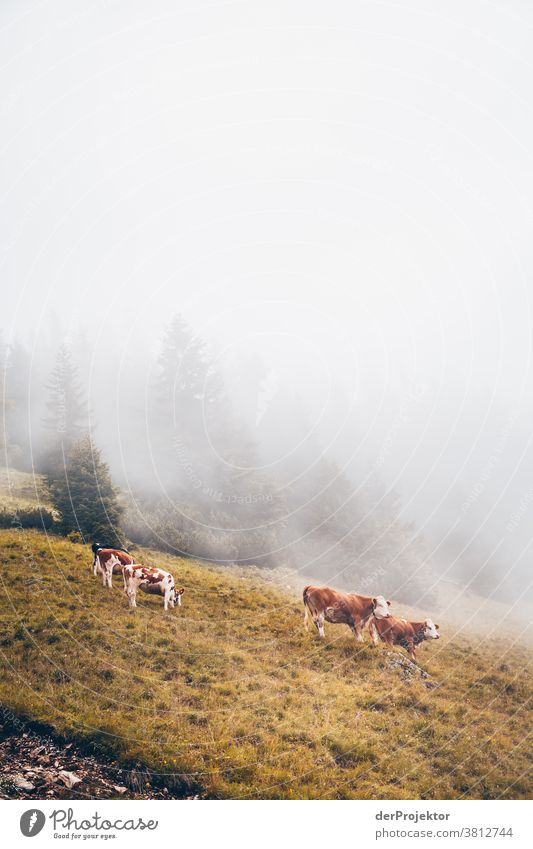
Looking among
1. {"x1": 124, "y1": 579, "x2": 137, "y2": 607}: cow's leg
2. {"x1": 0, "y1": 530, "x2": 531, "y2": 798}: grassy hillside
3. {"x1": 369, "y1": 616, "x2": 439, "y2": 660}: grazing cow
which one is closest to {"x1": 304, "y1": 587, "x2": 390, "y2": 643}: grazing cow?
{"x1": 369, "y1": 616, "x2": 439, "y2": 660}: grazing cow

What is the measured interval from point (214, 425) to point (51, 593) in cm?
2534

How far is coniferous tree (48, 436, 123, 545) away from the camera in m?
20.4

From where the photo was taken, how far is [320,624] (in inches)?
628

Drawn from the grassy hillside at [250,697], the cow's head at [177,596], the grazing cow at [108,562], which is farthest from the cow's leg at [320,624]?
the grazing cow at [108,562]

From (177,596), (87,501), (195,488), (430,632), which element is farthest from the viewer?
(195,488)

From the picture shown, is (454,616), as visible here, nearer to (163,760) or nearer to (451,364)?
(163,760)

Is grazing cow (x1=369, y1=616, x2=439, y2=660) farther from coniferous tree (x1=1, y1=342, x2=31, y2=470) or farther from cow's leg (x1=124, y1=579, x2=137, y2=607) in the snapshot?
coniferous tree (x1=1, y1=342, x2=31, y2=470)

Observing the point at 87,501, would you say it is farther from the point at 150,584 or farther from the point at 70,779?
the point at 70,779

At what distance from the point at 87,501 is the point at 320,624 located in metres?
12.5

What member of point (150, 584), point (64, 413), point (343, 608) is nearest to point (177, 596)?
point (150, 584)

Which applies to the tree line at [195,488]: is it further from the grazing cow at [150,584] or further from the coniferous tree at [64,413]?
the grazing cow at [150,584]

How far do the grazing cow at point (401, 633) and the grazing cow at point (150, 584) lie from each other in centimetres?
766

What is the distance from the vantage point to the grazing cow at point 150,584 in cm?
1608
